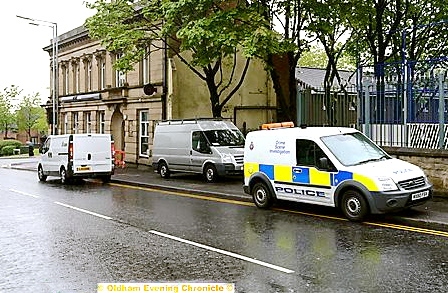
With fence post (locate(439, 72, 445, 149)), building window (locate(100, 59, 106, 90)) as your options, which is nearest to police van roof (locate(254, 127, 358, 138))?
fence post (locate(439, 72, 445, 149))

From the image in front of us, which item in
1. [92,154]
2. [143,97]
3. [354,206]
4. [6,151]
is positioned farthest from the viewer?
[6,151]

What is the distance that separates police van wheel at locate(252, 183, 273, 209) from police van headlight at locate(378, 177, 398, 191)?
316cm

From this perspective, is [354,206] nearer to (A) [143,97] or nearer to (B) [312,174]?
(B) [312,174]

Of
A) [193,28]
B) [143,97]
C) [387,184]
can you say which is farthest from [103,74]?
[387,184]

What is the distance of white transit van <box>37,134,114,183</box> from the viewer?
22094 mm

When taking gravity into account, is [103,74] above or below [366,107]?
above

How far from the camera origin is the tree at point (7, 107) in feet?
270

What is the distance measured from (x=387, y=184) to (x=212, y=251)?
4.18 meters

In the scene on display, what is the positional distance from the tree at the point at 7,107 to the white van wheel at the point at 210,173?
226 ft

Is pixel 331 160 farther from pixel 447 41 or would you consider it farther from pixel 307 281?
pixel 447 41

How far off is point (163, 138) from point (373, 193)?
13.7 meters

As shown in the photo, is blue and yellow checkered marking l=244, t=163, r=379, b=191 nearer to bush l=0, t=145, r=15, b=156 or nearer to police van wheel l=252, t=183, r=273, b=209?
police van wheel l=252, t=183, r=273, b=209

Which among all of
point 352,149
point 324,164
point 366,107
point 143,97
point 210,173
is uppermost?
point 143,97

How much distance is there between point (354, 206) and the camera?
11336mm
